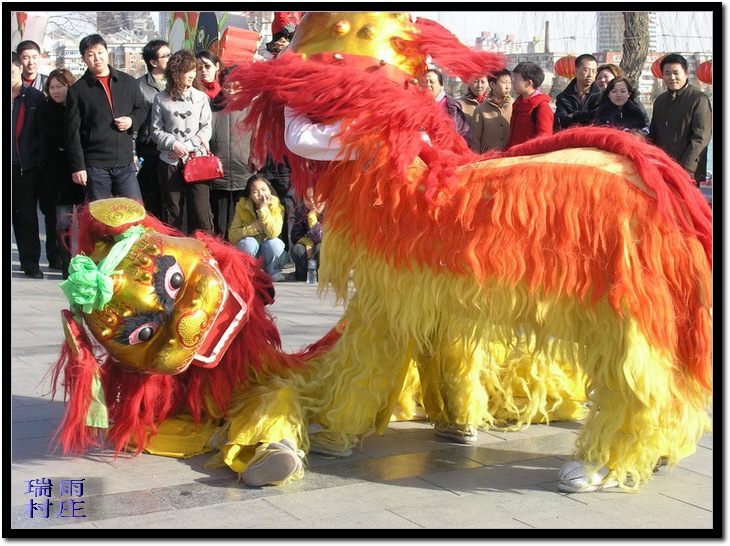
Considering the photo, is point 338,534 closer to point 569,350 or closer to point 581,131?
point 569,350

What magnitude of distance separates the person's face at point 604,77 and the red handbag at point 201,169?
2.87 m

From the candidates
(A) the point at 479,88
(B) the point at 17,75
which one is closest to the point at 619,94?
(A) the point at 479,88

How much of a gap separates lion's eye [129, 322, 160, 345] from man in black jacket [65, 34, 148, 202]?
3.87 meters

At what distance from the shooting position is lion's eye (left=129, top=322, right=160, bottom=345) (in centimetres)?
355

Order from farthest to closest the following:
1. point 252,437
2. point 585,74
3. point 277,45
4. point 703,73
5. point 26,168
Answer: point 703,73, point 26,168, point 585,74, point 277,45, point 252,437

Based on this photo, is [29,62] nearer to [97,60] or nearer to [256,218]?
[97,60]

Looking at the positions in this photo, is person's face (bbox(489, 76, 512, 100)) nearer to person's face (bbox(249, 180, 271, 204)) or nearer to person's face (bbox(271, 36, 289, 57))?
person's face (bbox(271, 36, 289, 57))

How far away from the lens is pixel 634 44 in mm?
9547

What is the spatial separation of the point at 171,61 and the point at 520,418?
4.04 m

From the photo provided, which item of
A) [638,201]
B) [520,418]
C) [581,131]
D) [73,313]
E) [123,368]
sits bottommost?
[520,418]

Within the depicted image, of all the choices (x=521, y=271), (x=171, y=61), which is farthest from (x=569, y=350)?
(x=171, y=61)

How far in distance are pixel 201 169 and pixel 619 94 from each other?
2924mm

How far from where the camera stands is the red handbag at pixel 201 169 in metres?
7.11

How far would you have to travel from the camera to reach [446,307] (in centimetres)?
341
